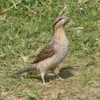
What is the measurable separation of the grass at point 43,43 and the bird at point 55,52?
25 centimetres

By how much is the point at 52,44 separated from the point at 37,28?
Result: 2.48m

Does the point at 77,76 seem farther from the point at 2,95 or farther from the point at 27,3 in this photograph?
the point at 27,3

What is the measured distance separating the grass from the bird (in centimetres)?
25

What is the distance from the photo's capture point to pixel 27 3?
11398 mm

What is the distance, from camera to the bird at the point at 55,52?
768 centimetres

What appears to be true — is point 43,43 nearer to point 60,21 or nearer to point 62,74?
point 62,74

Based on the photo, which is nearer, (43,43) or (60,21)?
(60,21)

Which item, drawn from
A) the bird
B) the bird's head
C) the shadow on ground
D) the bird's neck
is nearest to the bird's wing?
the bird

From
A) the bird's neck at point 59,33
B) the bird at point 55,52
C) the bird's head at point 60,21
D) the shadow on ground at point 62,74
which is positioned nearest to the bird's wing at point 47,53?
the bird at point 55,52

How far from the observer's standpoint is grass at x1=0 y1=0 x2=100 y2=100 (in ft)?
25.1

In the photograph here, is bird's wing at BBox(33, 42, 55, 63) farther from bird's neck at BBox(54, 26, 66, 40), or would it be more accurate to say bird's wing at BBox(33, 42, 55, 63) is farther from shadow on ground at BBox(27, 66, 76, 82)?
shadow on ground at BBox(27, 66, 76, 82)

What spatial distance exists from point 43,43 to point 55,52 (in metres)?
2.09

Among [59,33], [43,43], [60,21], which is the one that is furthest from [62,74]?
[43,43]

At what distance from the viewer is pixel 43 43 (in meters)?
9.80
